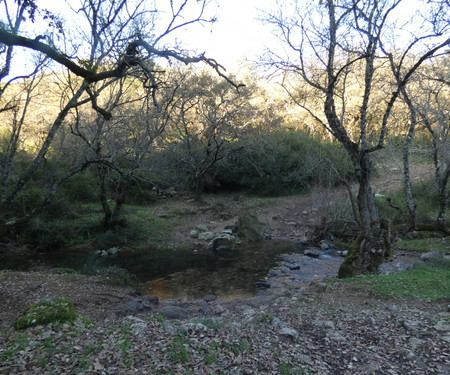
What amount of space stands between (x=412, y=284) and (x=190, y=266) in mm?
7669

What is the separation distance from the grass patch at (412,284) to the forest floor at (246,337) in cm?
15

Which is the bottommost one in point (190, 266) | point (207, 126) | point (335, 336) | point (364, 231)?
point (190, 266)

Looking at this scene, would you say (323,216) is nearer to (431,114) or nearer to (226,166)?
(431,114)

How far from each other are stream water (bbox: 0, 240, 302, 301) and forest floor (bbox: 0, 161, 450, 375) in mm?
2224

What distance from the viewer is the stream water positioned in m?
10.2

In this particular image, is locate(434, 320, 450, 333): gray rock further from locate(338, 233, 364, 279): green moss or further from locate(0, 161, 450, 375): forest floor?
locate(338, 233, 364, 279): green moss

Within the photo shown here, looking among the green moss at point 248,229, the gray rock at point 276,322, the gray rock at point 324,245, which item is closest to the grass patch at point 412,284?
the gray rock at point 276,322

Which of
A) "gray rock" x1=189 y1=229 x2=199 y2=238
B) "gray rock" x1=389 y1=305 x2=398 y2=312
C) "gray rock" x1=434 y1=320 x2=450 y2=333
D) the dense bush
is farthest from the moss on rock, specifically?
the dense bush

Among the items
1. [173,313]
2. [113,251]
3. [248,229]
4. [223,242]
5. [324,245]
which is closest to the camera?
[173,313]

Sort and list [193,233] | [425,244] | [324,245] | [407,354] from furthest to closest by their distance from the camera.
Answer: [193,233] → [324,245] → [425,244] → [407,354]

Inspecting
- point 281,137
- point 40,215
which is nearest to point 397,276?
point 40,215

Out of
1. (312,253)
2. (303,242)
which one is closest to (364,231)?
(312,253)

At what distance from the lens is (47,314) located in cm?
519

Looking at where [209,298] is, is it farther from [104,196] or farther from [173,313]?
[104,196]
